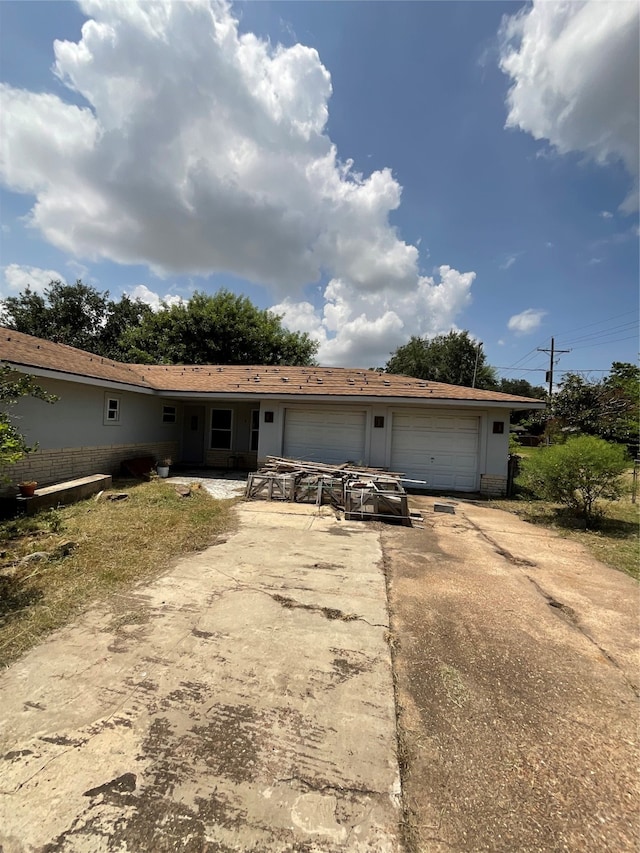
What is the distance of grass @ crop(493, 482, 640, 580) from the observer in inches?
233

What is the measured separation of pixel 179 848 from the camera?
164 centimetres

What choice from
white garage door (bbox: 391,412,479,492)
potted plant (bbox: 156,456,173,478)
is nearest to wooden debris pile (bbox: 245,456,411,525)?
white garage door (bbox: 391,412,479,492)

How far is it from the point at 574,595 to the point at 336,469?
5740mm

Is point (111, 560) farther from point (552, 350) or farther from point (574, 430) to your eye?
point (552, 350)

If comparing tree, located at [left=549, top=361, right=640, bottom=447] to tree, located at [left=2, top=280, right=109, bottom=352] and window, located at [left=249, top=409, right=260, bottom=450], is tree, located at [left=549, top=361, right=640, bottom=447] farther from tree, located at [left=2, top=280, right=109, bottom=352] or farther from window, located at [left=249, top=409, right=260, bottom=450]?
tree, located at [left=2, top=280, right=109, bottom=352]

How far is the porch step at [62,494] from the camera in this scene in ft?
23.4

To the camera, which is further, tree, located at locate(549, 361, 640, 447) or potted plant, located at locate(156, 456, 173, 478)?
tree, located at locate(549, 361, 640, 447)

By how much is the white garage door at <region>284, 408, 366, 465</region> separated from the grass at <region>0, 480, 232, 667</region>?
4.23 meters

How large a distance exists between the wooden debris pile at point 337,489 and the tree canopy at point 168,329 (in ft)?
58.8

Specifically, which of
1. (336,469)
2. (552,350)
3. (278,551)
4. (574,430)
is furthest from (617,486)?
(552,350)

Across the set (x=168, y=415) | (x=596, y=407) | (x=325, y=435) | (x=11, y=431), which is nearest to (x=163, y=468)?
(x=168, y=415)

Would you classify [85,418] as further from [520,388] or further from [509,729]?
[520,388]

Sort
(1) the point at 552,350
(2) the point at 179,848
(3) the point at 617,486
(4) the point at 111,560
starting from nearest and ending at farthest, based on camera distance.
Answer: (2) the point at 179,848 < (4) the point at 111,560 < (3) the point at 617,486 < (1) the point at 552,350

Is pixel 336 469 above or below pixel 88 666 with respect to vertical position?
above
